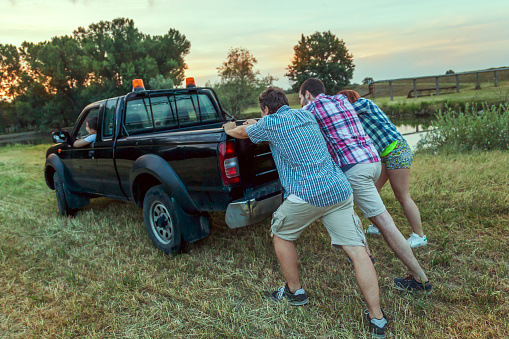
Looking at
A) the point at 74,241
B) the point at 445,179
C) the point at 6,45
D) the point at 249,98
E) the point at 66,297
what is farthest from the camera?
the point at 6,45

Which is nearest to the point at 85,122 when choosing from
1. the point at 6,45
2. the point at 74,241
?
the point at 74,241

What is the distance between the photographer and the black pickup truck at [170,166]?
395 centimetres

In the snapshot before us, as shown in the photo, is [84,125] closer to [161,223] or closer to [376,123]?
[161,223]

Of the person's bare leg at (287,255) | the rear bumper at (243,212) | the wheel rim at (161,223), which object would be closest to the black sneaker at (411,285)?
the person's bare leg at (287,255)

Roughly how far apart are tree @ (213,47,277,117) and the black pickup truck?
25.9 m

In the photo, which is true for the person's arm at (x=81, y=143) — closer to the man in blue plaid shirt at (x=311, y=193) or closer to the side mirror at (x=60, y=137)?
the side mirror at (x=60, y=137)

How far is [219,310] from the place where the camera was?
3361 millimetres

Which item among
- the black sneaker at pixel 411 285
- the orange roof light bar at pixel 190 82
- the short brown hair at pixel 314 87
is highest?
the orange roof light bar at pixel 190 82

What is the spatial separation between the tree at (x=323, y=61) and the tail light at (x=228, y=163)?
2102 inches

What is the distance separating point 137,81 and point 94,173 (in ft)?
4.91

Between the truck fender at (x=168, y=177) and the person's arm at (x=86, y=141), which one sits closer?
the truck fender at (x=168, y=177)

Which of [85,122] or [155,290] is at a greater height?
[85,122]

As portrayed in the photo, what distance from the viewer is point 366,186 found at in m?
3.38

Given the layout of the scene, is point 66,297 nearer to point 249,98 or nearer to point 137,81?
point 137,81
